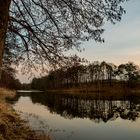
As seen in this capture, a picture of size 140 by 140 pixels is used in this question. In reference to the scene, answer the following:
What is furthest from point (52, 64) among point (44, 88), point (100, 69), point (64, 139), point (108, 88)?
point (44, 88)

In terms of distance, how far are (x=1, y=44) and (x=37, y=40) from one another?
114 centimetres

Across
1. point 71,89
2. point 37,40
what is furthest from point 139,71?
point 37,40

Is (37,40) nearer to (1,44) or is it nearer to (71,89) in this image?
(1,44)

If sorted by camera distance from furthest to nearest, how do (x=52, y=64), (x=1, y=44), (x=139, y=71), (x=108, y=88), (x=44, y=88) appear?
(x=44, y=88)
(x=139, y=71)
(x=108, y=88)
(x=52, y=64)
(x=1, y=44)

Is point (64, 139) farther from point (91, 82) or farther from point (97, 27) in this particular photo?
point (91, 82)

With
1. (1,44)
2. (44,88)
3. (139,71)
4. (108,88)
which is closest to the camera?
(1,44)

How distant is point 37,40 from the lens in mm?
8703

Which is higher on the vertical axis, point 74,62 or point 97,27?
point 97,27

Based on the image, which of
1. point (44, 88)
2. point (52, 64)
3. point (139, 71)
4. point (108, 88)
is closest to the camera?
point (52, 64)

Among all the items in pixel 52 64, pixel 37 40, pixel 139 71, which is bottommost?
pixel 52 64

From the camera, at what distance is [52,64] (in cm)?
845

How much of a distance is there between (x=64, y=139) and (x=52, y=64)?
32.8ft

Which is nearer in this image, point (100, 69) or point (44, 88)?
point (100, 69)

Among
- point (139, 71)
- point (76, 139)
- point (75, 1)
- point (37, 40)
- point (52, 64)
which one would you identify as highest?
point (139, 71)
